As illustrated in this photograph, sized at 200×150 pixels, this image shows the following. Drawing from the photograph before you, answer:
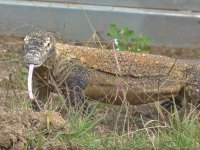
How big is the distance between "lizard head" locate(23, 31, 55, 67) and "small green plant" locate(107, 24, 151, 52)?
1349 millimetres

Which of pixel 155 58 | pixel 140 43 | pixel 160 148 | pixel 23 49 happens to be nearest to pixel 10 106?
pixel 23 49

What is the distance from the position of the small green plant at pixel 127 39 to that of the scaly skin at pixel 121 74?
0.89 meters

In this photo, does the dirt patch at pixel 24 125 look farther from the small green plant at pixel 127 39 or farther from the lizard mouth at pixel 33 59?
the small green plant at pixel 127 39

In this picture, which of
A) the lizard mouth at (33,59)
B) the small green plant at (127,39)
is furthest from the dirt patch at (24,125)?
the small green plant at (127,39)

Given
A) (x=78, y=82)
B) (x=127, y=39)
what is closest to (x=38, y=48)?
(x=78, y=82)

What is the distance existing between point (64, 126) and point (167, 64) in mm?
1539

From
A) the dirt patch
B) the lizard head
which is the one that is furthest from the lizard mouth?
the dirt patch

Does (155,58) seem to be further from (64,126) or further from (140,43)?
(64,126)

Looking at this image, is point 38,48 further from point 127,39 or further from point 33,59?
point 127,39

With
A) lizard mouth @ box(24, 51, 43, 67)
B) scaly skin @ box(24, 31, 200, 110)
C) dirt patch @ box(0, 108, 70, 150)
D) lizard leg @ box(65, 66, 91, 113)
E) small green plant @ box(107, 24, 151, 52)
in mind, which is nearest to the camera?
dirt patch @ box(0, 108, 70, 150)

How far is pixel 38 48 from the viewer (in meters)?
4.30

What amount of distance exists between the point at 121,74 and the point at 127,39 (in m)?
1.22

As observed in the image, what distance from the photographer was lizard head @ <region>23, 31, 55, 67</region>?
13.7 feet

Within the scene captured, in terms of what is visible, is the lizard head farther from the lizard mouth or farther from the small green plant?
the small green plant
